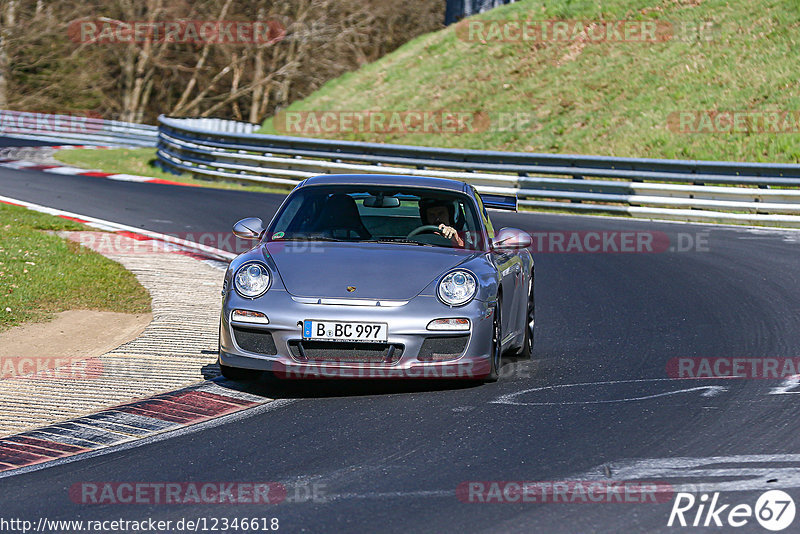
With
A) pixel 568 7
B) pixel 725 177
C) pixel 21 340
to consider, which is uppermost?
pixel 568 7

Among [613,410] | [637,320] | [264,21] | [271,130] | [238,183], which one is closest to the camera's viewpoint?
[613,410]

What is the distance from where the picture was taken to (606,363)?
8.37m

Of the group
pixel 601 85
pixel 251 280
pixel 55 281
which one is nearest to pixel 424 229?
pixel 251 280

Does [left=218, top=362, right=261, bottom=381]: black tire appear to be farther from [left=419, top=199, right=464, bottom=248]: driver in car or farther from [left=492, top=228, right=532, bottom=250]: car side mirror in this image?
[left=492, top=228, right=532, bottom=250]: car side mirror

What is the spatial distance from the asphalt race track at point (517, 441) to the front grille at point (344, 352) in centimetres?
27

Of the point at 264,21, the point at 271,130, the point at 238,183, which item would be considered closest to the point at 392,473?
the point at 238,183

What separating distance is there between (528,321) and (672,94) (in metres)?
20.3

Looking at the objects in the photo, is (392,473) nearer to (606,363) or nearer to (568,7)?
(606,363)

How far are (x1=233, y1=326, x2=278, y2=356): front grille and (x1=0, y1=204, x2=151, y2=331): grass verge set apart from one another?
118 inches

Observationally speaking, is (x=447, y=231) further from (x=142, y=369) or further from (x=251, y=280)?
(x=142, y=369)

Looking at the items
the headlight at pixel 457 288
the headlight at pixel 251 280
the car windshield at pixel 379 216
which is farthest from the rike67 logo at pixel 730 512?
the car windshield at pixel 379 216

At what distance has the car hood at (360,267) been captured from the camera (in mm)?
7191

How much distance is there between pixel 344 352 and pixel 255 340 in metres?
0.57

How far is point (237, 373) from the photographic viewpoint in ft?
24.5
